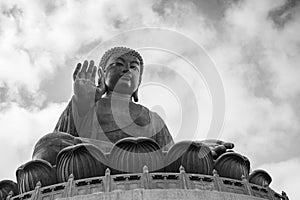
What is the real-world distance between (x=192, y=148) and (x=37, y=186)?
1.96m

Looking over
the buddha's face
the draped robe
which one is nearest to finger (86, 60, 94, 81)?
the draped robe

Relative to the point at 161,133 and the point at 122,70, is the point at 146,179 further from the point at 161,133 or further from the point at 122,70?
the point at 122,70

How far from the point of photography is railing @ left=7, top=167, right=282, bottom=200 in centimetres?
463

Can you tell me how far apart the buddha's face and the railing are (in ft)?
12.0

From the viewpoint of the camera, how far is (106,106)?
774 centimetres

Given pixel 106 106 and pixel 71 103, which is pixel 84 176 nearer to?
pixel 71 103

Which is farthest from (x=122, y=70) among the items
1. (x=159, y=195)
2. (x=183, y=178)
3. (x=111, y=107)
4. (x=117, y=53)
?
(x=159, y=195)

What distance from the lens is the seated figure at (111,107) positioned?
6.70 metres

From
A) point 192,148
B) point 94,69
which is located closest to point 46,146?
point 94,69

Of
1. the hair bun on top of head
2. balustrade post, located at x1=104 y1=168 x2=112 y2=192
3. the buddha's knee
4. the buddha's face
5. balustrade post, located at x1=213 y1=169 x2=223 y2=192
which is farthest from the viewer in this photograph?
the hair bun on top of head

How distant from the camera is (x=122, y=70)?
839 cm

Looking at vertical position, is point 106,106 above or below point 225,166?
above

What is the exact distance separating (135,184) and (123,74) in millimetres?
3976

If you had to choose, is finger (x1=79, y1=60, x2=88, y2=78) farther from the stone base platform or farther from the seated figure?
the stone base platform
